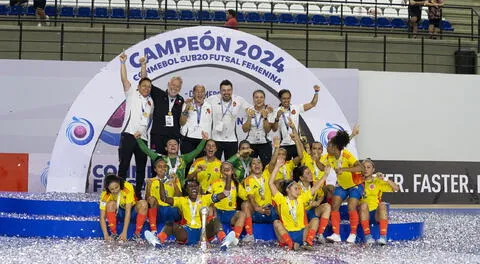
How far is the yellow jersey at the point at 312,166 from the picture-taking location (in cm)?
816

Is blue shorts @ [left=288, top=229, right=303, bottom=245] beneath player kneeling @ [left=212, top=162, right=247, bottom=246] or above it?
beneath

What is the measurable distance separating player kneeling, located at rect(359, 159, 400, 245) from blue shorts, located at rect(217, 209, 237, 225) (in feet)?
4.13

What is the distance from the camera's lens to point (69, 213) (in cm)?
815

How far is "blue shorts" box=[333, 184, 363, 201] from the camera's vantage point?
7.84 metres

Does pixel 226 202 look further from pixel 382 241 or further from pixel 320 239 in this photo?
pixel 382 241

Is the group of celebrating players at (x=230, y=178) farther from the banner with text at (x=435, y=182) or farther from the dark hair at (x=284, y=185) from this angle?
the banner with text at (x=435, y=182)

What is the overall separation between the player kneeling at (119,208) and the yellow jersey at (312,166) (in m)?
1.85

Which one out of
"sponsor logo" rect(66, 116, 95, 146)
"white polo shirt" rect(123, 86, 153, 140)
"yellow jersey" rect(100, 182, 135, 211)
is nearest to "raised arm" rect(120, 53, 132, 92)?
"white polo shirt" rect(123, 86, 153, 140)

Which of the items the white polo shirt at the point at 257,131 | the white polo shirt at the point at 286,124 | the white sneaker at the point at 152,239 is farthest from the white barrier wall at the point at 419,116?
the white sneaker at the point at 152,239

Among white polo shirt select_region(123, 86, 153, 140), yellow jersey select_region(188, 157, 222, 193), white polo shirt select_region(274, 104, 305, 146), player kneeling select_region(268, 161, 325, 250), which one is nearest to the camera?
player kneeling select_region(268, 161, 325, 250)

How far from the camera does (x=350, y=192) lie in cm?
789

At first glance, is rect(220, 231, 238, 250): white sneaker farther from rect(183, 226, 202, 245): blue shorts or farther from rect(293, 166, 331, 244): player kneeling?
rect(293, 166, 331, 244): player kneeling

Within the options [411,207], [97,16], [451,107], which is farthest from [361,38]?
[97,16]

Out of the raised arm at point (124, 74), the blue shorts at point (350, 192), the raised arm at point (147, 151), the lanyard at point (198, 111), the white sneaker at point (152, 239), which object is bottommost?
the white sneaker at point (152, 239)
